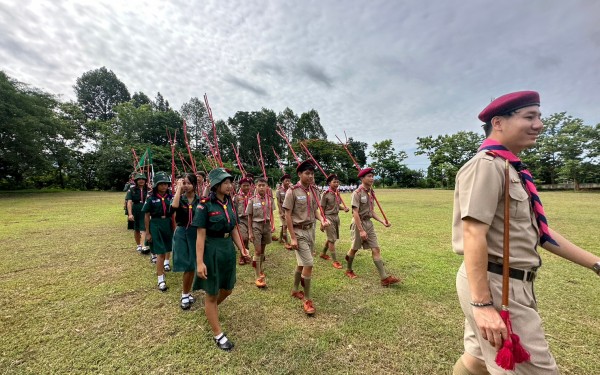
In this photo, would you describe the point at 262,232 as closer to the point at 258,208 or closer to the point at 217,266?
the point at 258,208

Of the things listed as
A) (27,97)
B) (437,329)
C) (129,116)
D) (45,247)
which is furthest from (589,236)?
(129,116)

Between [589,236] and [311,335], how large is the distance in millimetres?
10379

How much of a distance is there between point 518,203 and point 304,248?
3.05 metres

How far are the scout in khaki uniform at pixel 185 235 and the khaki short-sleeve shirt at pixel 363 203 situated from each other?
297cm

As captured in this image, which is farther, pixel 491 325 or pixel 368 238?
pixel 368 238

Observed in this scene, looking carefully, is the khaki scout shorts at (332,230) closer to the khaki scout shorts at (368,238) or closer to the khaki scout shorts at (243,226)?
the khaki scout shorts at (368,238)

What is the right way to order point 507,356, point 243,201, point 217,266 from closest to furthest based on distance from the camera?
point 507,356 < point 217,266 < point 243,201

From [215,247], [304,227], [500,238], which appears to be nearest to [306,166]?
[304,227]

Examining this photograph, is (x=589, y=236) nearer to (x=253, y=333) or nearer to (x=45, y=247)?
(x=253, y=333)

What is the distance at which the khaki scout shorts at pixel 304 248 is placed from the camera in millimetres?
4152

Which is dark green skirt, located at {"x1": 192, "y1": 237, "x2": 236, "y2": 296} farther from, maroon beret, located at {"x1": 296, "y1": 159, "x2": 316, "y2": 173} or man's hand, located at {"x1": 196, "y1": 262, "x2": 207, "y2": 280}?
maroon beret, located at {"x1": 296, "y1": 159, "x2": 316, "y2": 173}

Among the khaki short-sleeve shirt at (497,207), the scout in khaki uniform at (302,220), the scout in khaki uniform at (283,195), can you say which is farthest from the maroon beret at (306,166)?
the scout in khaki uniform at (283,195)

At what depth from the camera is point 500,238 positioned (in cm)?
158

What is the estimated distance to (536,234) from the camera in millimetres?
1650
